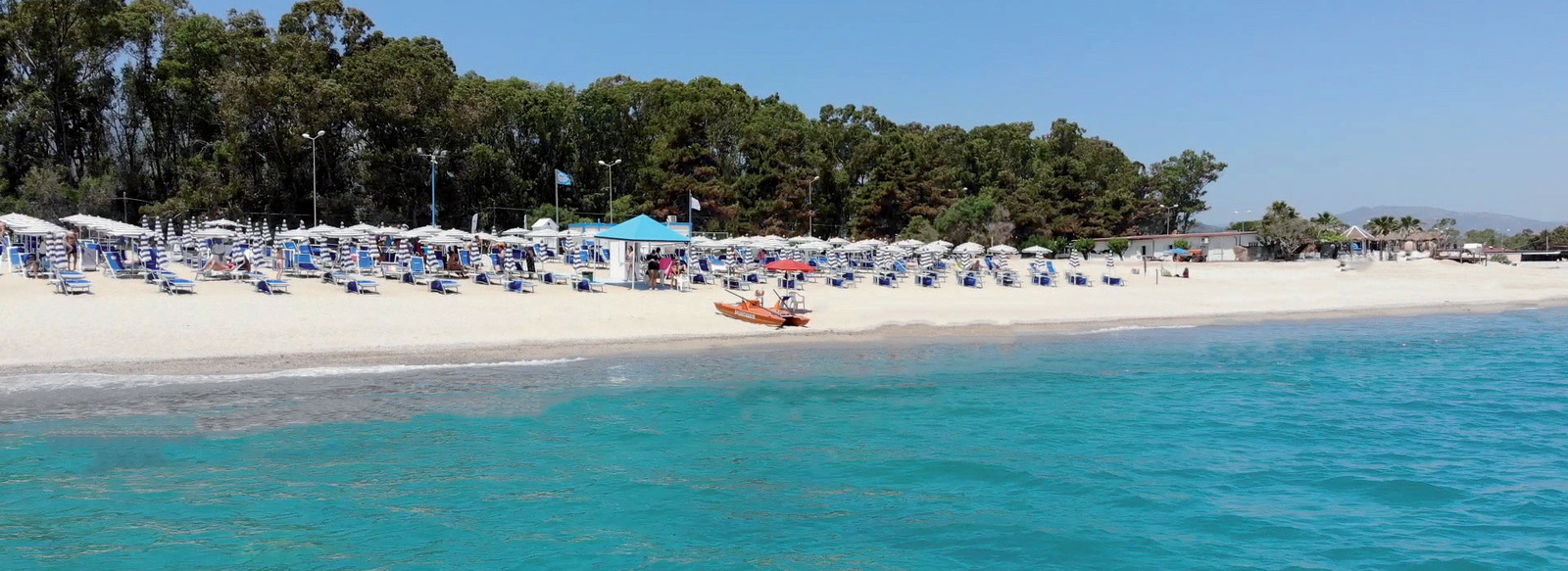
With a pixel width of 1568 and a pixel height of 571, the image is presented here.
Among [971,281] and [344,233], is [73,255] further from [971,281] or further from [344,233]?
[971,281]

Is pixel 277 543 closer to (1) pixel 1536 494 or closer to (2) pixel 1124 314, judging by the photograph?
(1) pixel 1536 494

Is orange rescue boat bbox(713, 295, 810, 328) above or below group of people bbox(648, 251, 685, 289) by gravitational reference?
below

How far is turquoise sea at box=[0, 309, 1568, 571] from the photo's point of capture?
7.90 metres

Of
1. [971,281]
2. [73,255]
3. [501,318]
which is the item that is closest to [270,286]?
[501,318]

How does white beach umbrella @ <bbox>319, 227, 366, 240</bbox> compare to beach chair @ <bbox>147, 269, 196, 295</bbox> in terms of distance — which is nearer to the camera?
beach chair @ <bbox>147, 269, 196, 295</bbox>

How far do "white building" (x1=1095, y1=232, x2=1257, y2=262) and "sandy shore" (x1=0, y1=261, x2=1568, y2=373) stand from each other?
2165 cm

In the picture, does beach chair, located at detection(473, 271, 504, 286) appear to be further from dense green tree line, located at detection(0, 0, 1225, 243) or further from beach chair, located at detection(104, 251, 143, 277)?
dense green tree line, located at detection(0, 0, 1225, 243)

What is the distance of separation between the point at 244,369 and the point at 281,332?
2.28m

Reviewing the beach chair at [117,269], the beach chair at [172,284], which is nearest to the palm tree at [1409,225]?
the beach chair at [172,284]

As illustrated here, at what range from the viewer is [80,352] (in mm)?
14555

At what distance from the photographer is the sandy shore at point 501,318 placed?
15305mm

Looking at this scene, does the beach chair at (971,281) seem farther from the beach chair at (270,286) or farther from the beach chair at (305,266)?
the beach chair at (270,286)

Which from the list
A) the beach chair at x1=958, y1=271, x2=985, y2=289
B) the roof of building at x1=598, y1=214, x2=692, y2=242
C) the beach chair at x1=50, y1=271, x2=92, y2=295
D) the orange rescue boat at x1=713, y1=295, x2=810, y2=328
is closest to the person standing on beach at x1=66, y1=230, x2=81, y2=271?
the beach chair at x1=50, y1=271, x2=92, y2=295

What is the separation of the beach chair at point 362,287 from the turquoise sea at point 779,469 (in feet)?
24.9
